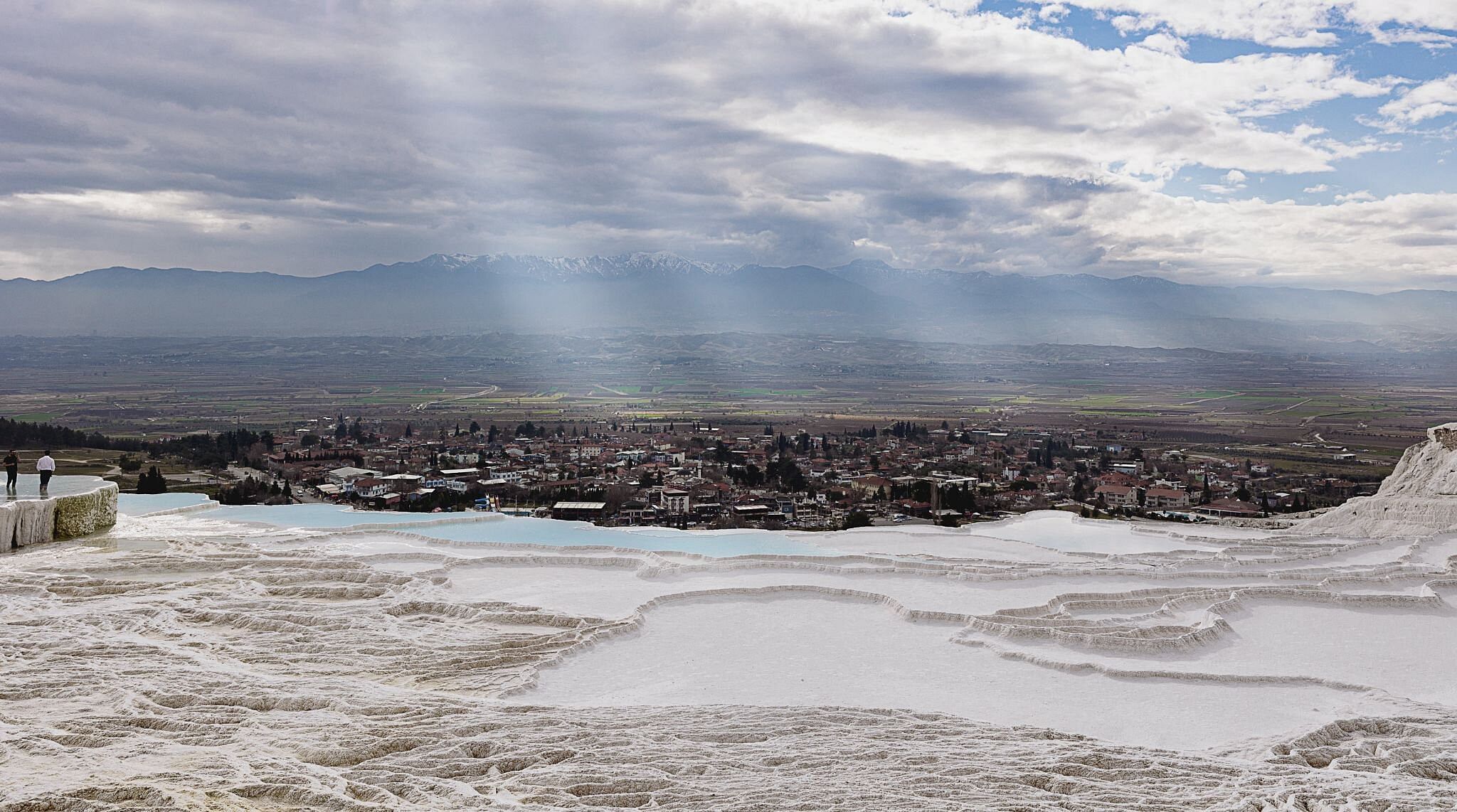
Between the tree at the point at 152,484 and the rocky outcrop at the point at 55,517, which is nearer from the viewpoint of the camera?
the rocky outcrop at the point at 55,517

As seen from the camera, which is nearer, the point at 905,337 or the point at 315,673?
the point at 315,673

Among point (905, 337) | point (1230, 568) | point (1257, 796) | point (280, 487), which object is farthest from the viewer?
point (905, 337)

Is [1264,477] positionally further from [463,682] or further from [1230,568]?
[463,682]

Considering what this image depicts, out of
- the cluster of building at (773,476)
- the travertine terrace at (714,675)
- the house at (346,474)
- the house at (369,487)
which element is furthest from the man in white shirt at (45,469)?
the house at (346,474)

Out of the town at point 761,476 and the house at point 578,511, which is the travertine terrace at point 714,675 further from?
the town at point 761,476

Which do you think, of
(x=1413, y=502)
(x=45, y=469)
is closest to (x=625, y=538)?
(x=45, y=469)

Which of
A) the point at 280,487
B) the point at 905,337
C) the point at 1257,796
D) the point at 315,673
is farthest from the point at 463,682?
the point at 905,337

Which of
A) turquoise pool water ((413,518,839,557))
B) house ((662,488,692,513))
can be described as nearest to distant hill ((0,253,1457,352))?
house ((662,488,692,513))

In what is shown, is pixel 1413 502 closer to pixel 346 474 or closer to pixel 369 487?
pixel 369 487
